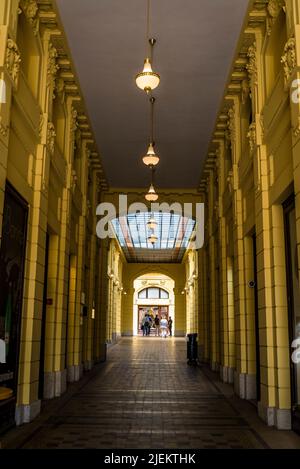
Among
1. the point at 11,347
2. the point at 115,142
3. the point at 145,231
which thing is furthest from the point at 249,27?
the point at 145,231

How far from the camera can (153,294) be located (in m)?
38.8

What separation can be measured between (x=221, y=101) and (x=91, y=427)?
688 centimetres

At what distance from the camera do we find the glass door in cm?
612

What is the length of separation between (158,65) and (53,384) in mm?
6166

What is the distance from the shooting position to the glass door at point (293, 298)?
6121mm

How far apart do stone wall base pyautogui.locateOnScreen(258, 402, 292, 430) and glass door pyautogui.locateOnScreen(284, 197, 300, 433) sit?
0.08 m

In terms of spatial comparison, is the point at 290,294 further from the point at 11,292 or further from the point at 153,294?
the point at 153,294

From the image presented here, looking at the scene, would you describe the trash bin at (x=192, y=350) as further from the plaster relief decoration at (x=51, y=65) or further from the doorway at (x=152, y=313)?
the doorway at (x=152, y=313)

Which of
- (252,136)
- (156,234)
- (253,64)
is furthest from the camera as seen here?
(156,234)

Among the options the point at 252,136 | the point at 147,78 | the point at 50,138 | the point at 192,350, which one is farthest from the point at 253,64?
the point at 192,350

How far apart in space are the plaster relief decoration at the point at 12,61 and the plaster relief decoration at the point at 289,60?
323 centimetres

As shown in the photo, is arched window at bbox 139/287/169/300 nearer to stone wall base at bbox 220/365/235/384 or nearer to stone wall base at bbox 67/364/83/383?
stone wall base at bbox 67/364/83/383

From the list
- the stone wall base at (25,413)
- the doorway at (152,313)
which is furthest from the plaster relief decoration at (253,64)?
the doorway at (152,313)

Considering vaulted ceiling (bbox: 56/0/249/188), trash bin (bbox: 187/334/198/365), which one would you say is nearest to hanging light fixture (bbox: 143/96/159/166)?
vaulted ceiling (bbox: 56/0/249/188)
